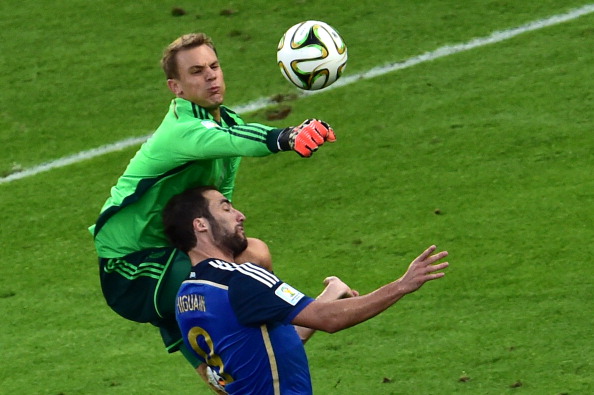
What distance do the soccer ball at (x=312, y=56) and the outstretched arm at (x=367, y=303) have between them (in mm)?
1714

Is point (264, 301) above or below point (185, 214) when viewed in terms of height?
below

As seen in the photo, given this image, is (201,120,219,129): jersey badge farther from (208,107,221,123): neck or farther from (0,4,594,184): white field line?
(0,4,594,184): white field line

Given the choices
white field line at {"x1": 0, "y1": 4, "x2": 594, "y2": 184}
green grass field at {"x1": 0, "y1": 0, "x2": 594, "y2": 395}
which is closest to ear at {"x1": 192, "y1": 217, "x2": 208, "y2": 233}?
green grass field at {"x1": 0, "y1": 0, "x2": 594, "y2": 395}

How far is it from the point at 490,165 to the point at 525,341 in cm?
220

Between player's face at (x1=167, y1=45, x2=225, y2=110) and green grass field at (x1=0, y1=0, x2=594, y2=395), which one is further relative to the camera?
green grass field at (x1=0, y1=0, x2=594, y2=395)

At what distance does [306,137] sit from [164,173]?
0.95 metres

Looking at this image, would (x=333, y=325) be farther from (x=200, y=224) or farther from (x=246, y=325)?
(x=200, y=224)

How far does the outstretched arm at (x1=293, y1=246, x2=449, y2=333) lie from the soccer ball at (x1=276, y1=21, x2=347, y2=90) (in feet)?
5.62

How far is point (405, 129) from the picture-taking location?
10.1 m

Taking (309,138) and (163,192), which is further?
(163,192)

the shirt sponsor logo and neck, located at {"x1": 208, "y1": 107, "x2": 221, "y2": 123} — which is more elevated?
neck, located at {"x1": 208, "y1": 107, "x2": 221, "y2": 123}

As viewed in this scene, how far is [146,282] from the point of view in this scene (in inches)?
263

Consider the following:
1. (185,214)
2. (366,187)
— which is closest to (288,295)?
(185,214)

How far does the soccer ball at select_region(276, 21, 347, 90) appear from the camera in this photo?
7.07m
